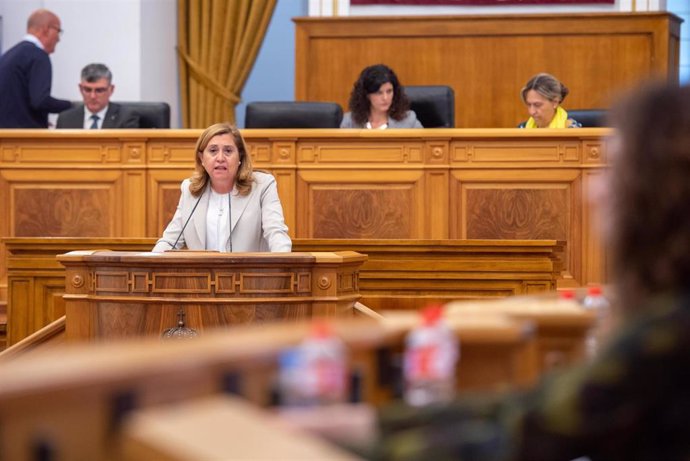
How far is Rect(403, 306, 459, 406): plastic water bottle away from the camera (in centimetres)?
154

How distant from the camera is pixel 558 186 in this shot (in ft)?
23.1

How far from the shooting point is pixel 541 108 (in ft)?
24.5

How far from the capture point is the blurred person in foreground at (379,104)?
24.4 feet

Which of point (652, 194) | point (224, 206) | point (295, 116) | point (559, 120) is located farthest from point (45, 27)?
point (652, 194)

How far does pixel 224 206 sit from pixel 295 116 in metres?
1.88

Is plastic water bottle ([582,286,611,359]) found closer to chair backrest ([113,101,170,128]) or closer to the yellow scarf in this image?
the yellow scarf

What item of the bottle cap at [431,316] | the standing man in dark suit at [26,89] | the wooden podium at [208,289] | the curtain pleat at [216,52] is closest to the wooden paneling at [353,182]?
the standing man in dark suit at [26,89]

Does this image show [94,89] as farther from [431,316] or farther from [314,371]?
[314,371]

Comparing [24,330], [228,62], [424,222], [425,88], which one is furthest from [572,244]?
[228,62]


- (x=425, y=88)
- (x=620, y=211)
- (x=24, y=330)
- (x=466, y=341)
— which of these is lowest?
(x=24, y=330)

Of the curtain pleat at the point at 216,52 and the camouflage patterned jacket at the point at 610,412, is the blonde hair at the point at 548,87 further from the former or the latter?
the camouflage patterned jacket at the point at 610,412

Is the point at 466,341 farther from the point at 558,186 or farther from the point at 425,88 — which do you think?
the point at 425,88

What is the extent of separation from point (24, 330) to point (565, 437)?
4876 millimetres

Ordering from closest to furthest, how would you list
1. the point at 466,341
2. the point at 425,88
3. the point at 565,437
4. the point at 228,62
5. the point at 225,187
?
the point at 565,437, the point at 466,341, the point at 225,187, the point at 425,88, the point at 228,62
